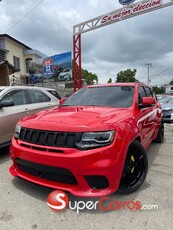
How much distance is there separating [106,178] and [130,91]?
7.07ft

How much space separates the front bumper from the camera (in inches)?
108

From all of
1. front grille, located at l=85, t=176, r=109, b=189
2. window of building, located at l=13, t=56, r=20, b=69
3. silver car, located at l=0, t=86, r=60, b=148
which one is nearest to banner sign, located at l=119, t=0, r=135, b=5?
silver car, located at l=0, t=86, r=60, b=148

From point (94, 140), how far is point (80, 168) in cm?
38

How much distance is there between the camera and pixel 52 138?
2965 millimetres

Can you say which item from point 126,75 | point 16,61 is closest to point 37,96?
point 16,61

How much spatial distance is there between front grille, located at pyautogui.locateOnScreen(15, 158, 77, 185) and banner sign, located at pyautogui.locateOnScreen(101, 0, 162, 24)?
11881 millimetres

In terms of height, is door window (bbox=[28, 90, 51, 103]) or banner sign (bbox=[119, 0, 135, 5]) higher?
banner sign (bbox=[119, 0, 135, 5])

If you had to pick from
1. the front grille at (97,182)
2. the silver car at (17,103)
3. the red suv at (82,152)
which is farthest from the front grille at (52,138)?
the silver car at (17,103)

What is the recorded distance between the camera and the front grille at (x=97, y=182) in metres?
2.79

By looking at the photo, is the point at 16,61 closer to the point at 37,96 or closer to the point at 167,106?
the point at 167,106

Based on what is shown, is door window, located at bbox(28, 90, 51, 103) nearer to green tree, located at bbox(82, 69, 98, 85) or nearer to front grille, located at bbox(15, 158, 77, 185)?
front grille, located at bbox(15, 158, 77, 185)

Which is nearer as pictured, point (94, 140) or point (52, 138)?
point (94, 140)

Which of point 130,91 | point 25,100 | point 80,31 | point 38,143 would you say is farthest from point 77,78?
point 38,143

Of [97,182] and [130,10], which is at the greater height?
[130,10]
